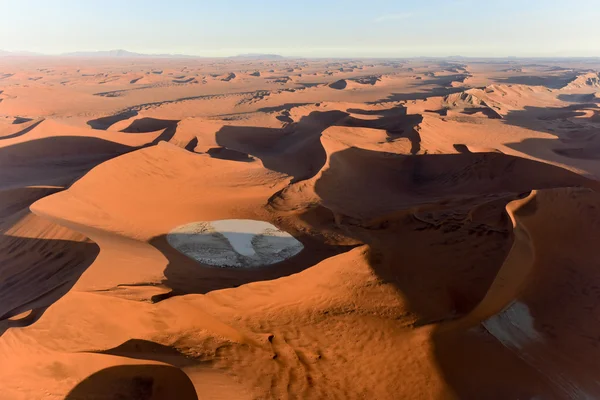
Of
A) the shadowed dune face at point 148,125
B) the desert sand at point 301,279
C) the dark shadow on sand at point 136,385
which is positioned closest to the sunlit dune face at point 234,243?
the desert sand at point 301,279

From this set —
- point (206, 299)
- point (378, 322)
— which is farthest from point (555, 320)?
point (206, 299)

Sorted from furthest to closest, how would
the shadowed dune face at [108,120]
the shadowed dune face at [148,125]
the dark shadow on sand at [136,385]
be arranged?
the shadowed dune face at [108,120] → the shadowed dune face at [148,125] → the dark shadow on sand at [136,385]

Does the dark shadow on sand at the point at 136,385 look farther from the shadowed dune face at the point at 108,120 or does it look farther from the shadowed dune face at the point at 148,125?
the shadowed dune face at the point at 108,120

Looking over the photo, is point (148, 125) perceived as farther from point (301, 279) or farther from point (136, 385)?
point (136, 385)

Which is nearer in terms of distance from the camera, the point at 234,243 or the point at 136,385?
the point at 136,385

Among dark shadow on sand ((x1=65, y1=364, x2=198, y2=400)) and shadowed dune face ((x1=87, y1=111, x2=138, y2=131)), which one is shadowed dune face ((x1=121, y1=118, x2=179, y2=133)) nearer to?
shadowed dune face ((x1=87, y1=111, x2=138, y2=131))

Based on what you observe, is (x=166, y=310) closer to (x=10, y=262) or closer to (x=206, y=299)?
(x=206, y=299)

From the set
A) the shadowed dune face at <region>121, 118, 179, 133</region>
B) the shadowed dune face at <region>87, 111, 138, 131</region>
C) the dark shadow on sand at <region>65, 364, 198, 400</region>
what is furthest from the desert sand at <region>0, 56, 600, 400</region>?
the shadowed dune face at <region>87, 111, 138, 131</region>

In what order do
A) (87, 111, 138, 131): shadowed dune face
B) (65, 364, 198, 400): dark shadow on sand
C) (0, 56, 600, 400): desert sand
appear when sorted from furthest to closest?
(87, 111, 138, 131): shadowed dune face < (0, 56, 600, 400): desert sand < (65, 364, 198, 400): dark shadow on sand

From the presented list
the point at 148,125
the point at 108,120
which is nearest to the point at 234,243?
the point at 148,125
